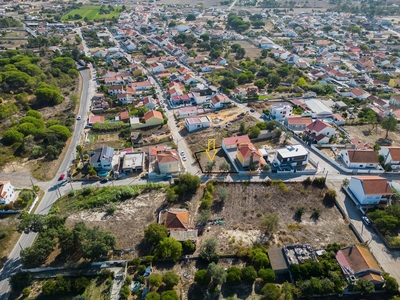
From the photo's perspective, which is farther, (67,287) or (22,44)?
(22,44)

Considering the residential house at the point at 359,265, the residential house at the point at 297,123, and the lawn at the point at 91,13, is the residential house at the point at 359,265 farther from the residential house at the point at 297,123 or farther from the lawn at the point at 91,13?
the lawn at the point at 91,13

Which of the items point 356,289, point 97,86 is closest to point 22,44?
point 97,86

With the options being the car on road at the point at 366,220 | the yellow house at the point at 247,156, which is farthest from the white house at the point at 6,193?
the car on road at the point at 366,220

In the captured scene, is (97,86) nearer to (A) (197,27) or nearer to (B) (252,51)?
(B) (252,51)

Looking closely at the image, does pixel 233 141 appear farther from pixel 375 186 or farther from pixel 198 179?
pixel 375 186

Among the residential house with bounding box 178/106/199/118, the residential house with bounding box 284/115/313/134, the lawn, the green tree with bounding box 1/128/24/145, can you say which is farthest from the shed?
the lawn

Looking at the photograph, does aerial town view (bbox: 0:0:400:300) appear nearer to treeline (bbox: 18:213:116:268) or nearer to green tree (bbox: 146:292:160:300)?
treeline (bbox: 18:213:116:268)
